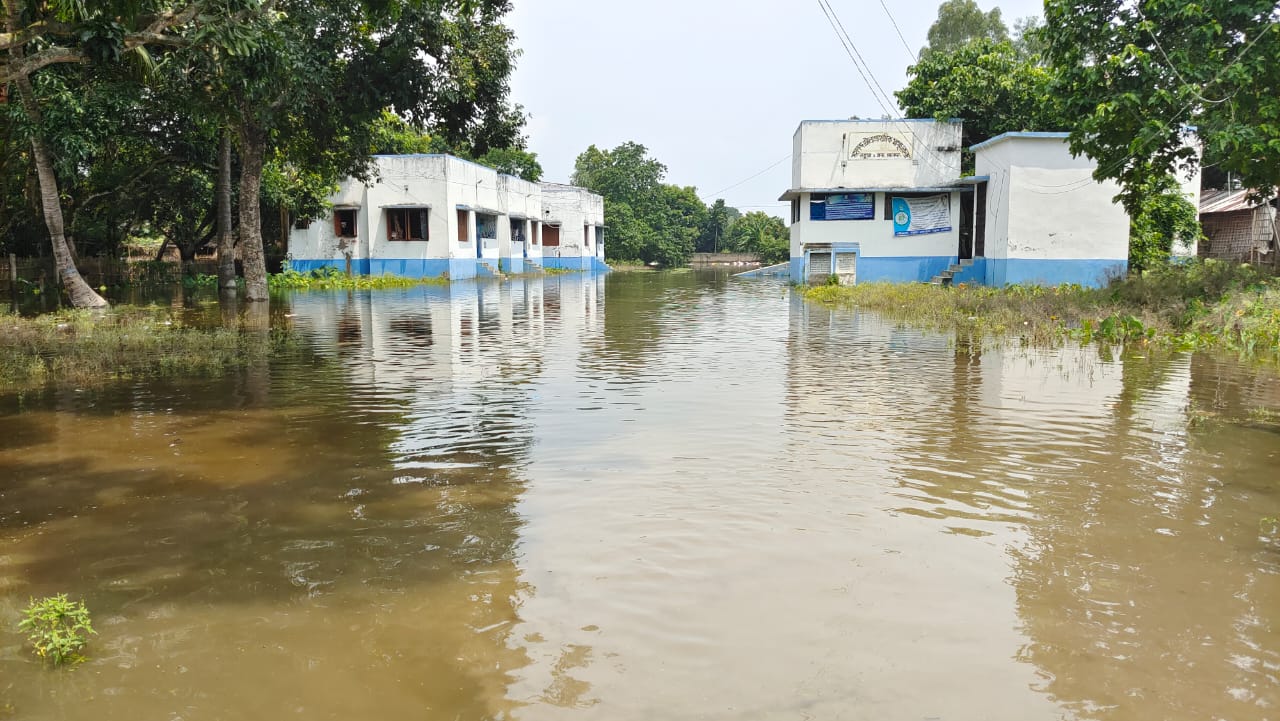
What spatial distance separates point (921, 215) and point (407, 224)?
76.5 ft

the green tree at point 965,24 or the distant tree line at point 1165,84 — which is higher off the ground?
the green tree at point 965,24

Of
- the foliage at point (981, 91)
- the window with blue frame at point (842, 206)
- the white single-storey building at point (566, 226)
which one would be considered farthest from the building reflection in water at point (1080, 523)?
the white single-storey building at point (566, 226)

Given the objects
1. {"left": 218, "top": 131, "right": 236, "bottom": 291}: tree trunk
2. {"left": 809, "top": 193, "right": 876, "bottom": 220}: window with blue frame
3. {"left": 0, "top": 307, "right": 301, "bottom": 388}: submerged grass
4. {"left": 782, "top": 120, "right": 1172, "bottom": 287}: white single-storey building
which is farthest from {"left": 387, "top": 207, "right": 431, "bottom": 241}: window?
{"left": 0, "top": 307, "right": 301, "bottom": 388}: submerged grass

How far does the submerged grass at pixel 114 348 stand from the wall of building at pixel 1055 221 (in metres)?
22.9

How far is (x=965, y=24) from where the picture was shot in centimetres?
4947

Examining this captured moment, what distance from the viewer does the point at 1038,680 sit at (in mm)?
3566

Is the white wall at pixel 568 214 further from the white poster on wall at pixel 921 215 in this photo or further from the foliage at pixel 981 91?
the white poster on wall at pixel 921 215

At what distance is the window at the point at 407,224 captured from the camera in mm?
41594

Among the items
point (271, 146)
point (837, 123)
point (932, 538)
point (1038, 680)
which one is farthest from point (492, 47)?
point (1038, 680)

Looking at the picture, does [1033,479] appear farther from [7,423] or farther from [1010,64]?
[1010,64]

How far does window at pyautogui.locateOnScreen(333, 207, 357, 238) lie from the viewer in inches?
1623

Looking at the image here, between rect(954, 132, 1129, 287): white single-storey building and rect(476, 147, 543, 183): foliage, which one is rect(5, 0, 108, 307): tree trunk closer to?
rect(954, 132, 1129, 287): white single-storey building

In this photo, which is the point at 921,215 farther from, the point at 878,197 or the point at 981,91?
the point at 981,91

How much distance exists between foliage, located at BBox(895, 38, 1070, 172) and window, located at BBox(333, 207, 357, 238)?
2589 cm
